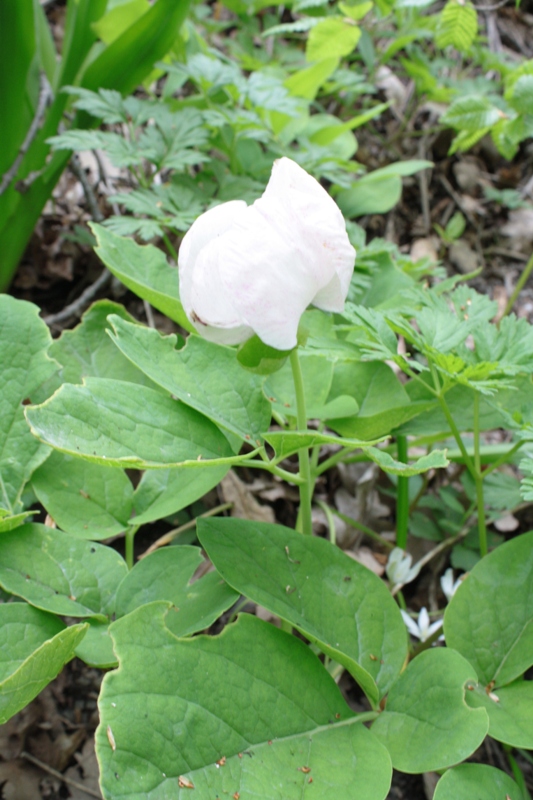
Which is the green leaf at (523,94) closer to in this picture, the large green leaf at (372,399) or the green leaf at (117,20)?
the large green leaf at (372,399)

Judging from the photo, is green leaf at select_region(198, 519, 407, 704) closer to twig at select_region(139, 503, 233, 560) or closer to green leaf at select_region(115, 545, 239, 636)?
green leaf at select_region(115, 545, 239, 636)

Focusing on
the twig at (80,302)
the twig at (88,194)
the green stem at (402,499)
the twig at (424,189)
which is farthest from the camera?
the twig at (424,189)

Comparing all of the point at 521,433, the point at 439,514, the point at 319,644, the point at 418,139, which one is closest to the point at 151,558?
the point at 319,644

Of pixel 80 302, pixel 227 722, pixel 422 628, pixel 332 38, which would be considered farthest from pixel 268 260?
pixel 332 38

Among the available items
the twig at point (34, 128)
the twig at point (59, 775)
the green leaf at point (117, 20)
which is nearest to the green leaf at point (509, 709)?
the twig at point (59, 775)

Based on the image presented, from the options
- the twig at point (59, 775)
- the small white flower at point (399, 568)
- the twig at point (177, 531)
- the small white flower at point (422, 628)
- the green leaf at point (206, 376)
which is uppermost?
the green leaf at point (206, 376)

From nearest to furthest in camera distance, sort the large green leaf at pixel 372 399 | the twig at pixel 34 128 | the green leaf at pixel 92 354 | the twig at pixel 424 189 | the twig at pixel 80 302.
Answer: the large green leaf at pixel 372 399 → the green leaf at pixel 92 354 → the twig at pixel 34 128 → the twig at pixel 80 302 → the twig at pixel 424 189

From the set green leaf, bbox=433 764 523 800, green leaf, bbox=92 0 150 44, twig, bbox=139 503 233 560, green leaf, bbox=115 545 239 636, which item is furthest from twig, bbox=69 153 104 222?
green leaf, bbox=433 764 523 800
